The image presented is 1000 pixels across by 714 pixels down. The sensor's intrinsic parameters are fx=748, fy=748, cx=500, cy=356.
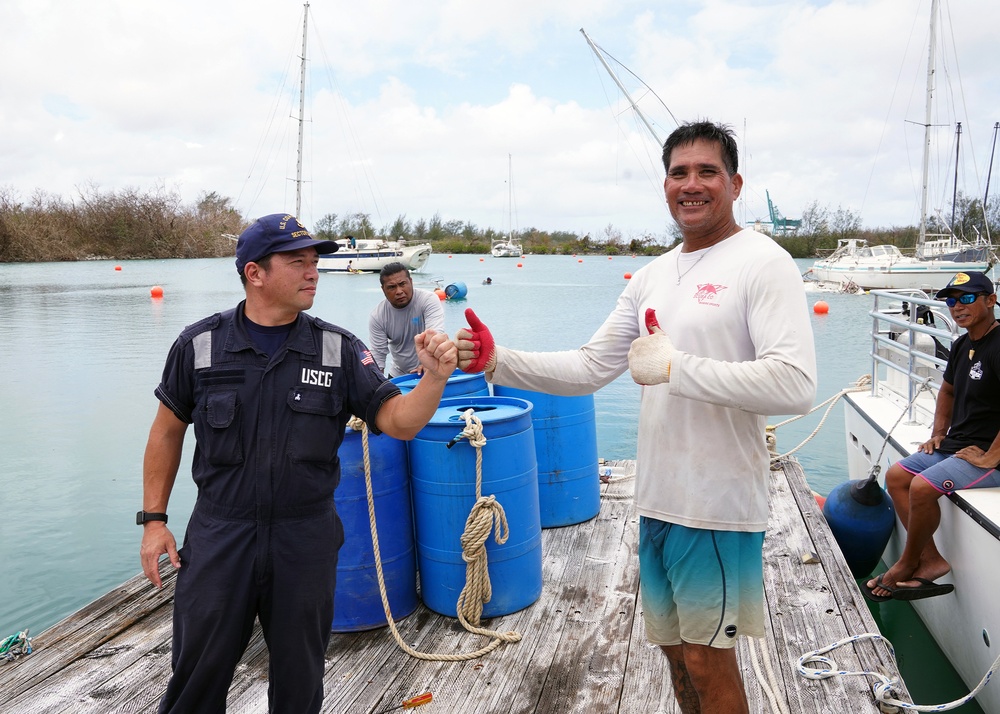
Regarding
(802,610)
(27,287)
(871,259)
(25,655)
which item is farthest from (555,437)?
(27,287)

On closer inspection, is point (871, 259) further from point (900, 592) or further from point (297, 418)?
point (297, 418)

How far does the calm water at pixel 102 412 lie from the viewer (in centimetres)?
671

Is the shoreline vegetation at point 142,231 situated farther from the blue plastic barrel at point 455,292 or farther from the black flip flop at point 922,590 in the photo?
the black flip flop at point 922,590

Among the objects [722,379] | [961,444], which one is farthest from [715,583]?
[961,444]

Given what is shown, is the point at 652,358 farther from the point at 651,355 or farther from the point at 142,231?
the point at 142,231

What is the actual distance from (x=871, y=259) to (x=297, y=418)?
126 feet

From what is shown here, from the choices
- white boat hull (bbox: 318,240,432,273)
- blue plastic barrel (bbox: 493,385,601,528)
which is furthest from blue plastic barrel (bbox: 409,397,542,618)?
white boat hull (bbox: 318,240,432,273)

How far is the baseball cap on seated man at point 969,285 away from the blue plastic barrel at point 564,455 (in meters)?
2.13

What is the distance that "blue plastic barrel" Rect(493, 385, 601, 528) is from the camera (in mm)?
4852

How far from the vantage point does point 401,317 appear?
6.11 metres

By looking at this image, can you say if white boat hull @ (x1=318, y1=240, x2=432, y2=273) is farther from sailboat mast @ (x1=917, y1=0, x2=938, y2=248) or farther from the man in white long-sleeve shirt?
the man in white long-sleeve shirt

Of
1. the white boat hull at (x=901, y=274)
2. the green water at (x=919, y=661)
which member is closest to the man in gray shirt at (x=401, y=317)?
the green water at (x=919, y=661)

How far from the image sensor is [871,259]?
35844 mm

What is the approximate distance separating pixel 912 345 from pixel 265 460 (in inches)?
190
